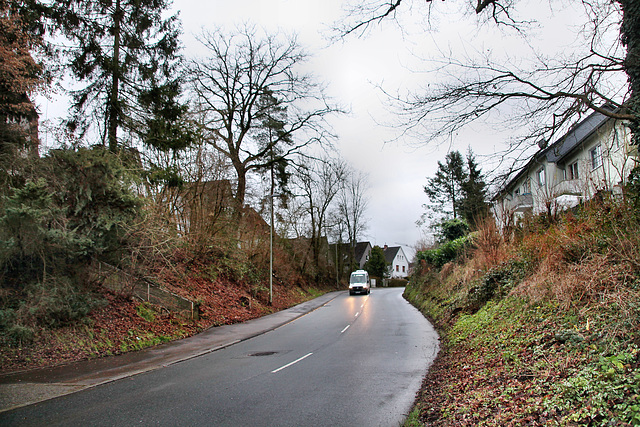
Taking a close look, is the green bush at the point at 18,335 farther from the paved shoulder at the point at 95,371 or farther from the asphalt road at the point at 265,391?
the asphalt road at the point at 265,391

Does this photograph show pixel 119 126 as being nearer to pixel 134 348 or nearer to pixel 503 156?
pixel 134 348

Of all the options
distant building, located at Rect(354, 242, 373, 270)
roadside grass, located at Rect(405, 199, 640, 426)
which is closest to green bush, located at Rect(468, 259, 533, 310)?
roadside grass, located at Rect(405, 199, 640, 426)

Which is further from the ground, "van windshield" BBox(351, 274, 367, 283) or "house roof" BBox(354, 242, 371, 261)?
"house roof" BBox(354, 242, 371, 261)

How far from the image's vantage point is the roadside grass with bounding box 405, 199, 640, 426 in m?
3.96

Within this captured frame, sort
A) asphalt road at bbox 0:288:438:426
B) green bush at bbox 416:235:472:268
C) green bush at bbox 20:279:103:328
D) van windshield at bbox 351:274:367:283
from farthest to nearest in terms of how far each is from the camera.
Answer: van windshield at bbox 351:274:367:283, green bush at bbox 416:235:472:268, green bush at bbox 20:279:103:328, asphalt road at bbox 0:288:438:426

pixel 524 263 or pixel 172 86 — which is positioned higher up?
pixel 172 86

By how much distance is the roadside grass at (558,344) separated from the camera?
396 cm

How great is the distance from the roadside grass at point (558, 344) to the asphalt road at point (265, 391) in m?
0.74

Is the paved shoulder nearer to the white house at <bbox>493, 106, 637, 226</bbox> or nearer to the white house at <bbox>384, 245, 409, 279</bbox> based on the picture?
the white house at <bbox>493, 106, 637, 226</bbox>

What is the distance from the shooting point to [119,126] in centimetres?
1603

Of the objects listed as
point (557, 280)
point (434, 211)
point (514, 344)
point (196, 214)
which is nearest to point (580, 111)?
point (557, 280)

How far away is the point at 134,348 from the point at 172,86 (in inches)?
438

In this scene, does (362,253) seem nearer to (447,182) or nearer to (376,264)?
(376,264)

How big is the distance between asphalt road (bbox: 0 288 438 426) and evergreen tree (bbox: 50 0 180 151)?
10.2 meters
